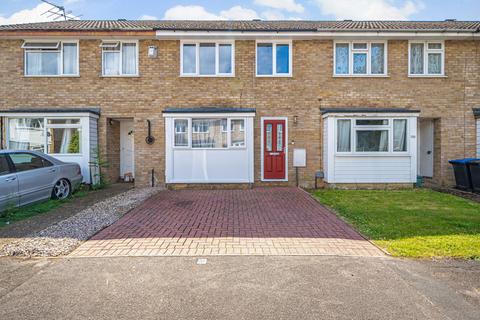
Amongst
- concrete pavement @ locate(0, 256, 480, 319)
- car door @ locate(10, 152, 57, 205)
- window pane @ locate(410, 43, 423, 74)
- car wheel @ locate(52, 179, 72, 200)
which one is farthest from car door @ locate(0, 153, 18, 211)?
window pane @ locate(410, 43, 423, 74)

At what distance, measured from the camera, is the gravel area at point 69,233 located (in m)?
4.57

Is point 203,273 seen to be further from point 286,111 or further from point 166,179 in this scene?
point 286,111

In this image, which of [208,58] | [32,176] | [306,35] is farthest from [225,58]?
[32,176]

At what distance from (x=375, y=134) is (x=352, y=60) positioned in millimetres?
2975

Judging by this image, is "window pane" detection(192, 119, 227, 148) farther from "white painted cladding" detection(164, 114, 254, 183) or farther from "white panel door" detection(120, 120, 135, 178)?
"white panel door" detection(120, 120, 135, 178)

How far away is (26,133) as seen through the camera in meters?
11.2

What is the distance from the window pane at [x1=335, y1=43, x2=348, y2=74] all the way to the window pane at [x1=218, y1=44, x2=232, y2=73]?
4.04 meters

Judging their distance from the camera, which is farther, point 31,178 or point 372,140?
point 372,140

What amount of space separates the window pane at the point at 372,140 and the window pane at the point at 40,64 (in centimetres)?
1149

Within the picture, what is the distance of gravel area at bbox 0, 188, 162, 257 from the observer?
457 cm

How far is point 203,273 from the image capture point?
3793mm

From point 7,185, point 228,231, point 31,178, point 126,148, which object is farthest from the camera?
point 126,148

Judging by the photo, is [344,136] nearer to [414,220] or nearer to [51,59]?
[414,220]

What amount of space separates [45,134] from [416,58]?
14.0m
